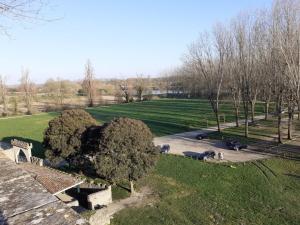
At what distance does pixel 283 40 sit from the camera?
94.2ft

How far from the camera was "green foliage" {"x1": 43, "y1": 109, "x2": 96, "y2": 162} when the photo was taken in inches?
1008

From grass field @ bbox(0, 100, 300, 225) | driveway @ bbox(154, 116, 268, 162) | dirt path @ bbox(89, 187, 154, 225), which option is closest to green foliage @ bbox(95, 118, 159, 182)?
dirt path @ bbox(89, 187, 154, 225)

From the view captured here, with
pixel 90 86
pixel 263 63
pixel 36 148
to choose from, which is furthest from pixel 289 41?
pixel 90 86

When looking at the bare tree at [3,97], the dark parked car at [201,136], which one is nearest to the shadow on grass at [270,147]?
the dark parked car at [201,136]

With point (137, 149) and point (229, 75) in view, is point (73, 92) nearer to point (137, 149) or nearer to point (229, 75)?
point (229, 75)

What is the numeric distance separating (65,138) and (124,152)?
6.56 meters

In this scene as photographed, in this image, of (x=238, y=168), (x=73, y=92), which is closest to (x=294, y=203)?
(x=238, y=168)

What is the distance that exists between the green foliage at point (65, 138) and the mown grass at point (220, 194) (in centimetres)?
596

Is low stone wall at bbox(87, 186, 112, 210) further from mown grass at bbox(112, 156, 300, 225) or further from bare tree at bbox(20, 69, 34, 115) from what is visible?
bare tree at bbox(20, 69, 34, 115)

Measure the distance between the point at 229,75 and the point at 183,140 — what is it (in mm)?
10105

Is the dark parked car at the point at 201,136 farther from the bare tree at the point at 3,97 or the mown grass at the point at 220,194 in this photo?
the bare tree at the point at 3,97

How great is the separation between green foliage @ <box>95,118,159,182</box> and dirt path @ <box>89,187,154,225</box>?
4.26 ft

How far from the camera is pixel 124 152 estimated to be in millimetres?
21656

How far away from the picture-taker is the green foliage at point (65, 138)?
25609 millimetres
